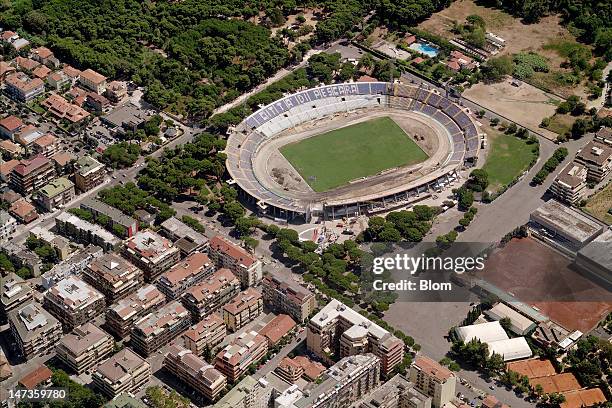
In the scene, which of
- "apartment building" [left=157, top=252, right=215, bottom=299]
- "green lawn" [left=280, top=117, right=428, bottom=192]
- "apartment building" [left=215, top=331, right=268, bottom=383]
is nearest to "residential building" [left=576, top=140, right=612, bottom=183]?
"green lawn" [left=280, top=117, right=428, bottom=192]

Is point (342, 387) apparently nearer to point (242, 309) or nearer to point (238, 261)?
point (242, 309)

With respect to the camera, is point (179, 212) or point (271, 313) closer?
point (271, 313)

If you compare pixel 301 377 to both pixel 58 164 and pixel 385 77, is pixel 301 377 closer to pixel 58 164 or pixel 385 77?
pixel 58 164

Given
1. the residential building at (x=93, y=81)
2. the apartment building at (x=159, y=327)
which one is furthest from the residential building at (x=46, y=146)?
the apartment building at (x=159, y=327)

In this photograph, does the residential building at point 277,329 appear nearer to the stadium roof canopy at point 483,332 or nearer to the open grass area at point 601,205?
the stadium roof canopy at point 483,332

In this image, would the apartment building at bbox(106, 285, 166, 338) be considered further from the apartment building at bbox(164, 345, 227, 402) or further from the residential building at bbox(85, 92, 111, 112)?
the residential building at bbox(85, 92, 111, 112)

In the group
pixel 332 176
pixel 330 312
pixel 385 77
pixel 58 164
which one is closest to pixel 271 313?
pixel 330 312
